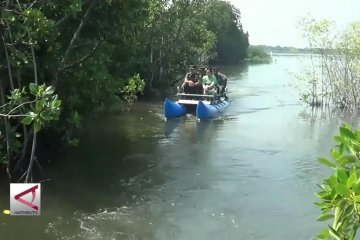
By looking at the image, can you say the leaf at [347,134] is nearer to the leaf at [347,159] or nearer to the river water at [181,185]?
the leaf at [347,159]

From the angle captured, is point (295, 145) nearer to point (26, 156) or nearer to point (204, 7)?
point (26, 156)

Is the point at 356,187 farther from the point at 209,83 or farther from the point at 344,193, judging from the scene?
the point at 209,83

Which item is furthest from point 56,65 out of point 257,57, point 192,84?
point 257,57

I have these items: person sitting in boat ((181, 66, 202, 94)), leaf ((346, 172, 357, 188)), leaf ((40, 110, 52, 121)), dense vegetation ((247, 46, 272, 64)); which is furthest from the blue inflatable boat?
dense vegetation ((247, 46, 272, 64))

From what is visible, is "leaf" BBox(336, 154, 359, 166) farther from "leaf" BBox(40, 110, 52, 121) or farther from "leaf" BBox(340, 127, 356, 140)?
"leaf" BBox(40, 110, 52, 121)

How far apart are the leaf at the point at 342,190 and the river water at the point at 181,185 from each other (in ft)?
17.3

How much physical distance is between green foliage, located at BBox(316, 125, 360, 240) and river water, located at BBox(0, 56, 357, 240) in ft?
16.6

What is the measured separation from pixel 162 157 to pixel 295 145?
4.72 meters

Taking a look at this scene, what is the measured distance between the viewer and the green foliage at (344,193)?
1.78 m

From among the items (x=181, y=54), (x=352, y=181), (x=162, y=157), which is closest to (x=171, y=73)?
(x=181, y=54)

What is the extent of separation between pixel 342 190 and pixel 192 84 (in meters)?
16.8

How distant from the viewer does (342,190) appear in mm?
1764

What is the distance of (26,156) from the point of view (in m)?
8.76

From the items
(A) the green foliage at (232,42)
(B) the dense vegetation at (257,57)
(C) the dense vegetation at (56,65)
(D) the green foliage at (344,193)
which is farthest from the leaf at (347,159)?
(B) the dense vegetation at (257,57)
